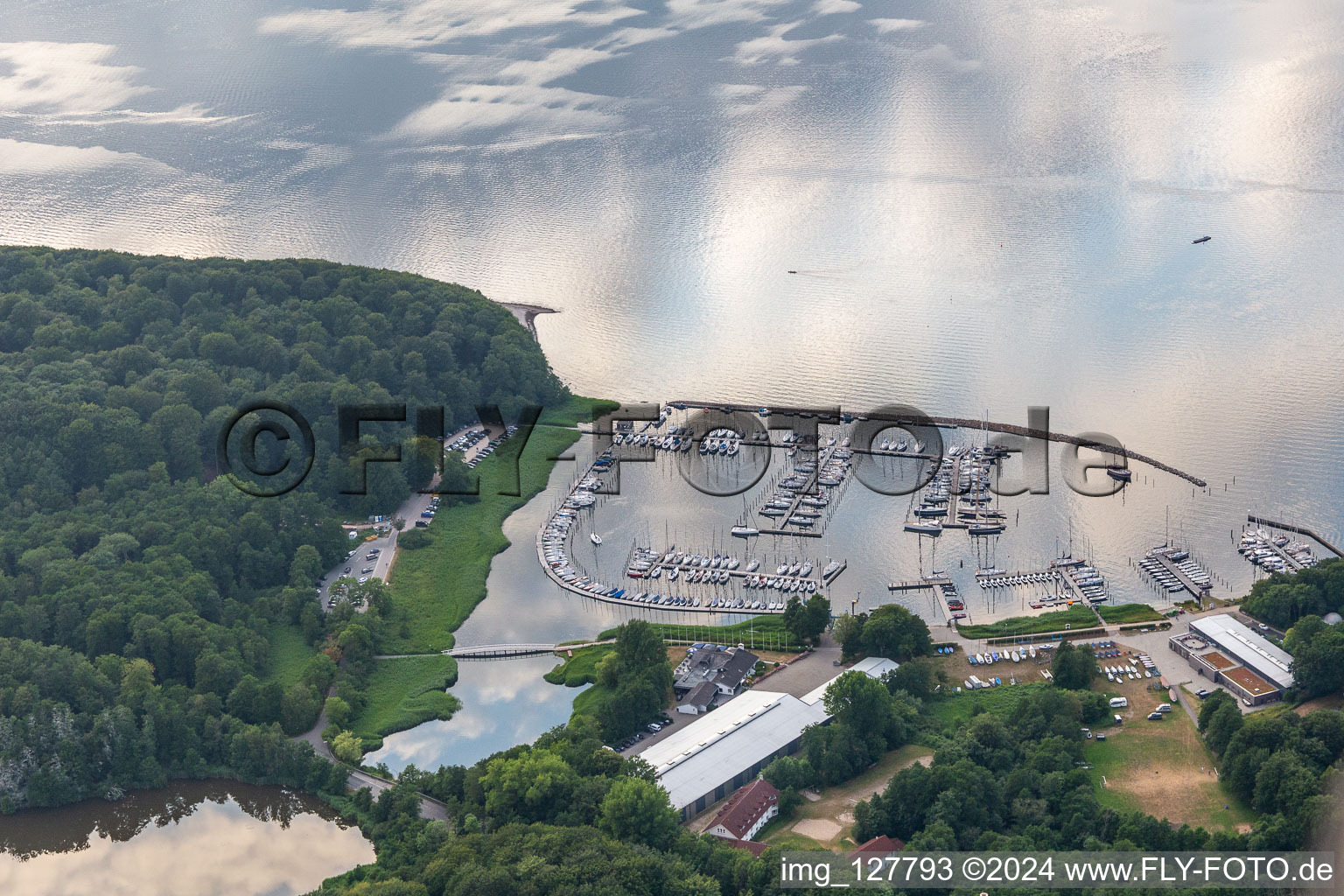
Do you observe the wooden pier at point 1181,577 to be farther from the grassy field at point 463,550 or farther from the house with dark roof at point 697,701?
the grassy field at point 463,550

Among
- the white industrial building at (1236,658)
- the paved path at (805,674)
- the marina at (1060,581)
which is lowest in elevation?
the paved path at (805,674)

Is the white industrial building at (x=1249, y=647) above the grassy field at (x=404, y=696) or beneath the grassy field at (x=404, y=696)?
above

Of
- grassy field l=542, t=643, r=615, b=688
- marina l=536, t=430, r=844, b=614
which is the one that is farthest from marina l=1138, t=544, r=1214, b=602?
grassy field l=542, t=643, r=615, b=688

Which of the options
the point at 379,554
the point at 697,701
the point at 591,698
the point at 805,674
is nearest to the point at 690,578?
the point at 805,674

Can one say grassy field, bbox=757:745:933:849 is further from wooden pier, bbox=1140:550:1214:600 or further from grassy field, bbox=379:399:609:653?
grassy field, bbox=379:399:609:653

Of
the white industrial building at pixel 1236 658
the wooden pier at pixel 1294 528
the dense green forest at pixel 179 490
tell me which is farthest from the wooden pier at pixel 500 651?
the wooden pier at pixel 1294 528


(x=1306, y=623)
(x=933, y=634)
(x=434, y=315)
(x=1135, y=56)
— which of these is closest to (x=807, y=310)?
(x=434, y=315)

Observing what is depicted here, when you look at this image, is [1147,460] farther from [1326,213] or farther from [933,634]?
[1326,213]
